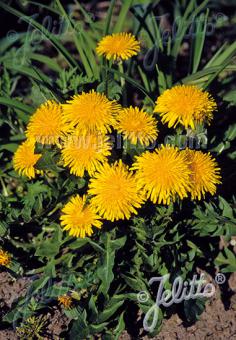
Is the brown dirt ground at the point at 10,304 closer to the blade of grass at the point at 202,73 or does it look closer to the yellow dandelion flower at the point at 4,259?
the yellow dandelion flower at the point at 4,259

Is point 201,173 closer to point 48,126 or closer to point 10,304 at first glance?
point 48,126

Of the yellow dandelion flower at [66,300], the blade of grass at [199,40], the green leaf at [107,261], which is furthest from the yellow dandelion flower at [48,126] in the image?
the blade of grass at [199,40]

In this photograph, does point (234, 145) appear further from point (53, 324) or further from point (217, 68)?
point (53, 324)

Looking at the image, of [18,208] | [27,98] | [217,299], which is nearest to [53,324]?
[18,208]

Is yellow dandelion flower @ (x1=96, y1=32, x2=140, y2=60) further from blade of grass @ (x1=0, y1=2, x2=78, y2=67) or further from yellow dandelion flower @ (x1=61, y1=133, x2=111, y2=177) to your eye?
yellow dandelion flower @ (x1=61, y1=133, x2=111, y2=177)

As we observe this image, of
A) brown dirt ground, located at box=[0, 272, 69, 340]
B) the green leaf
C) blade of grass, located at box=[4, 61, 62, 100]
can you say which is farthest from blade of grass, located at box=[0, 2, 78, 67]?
brown dirt ground, located at box=[0, 272, 69, 340]

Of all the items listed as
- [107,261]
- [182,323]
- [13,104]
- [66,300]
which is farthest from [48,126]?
[182,323]
